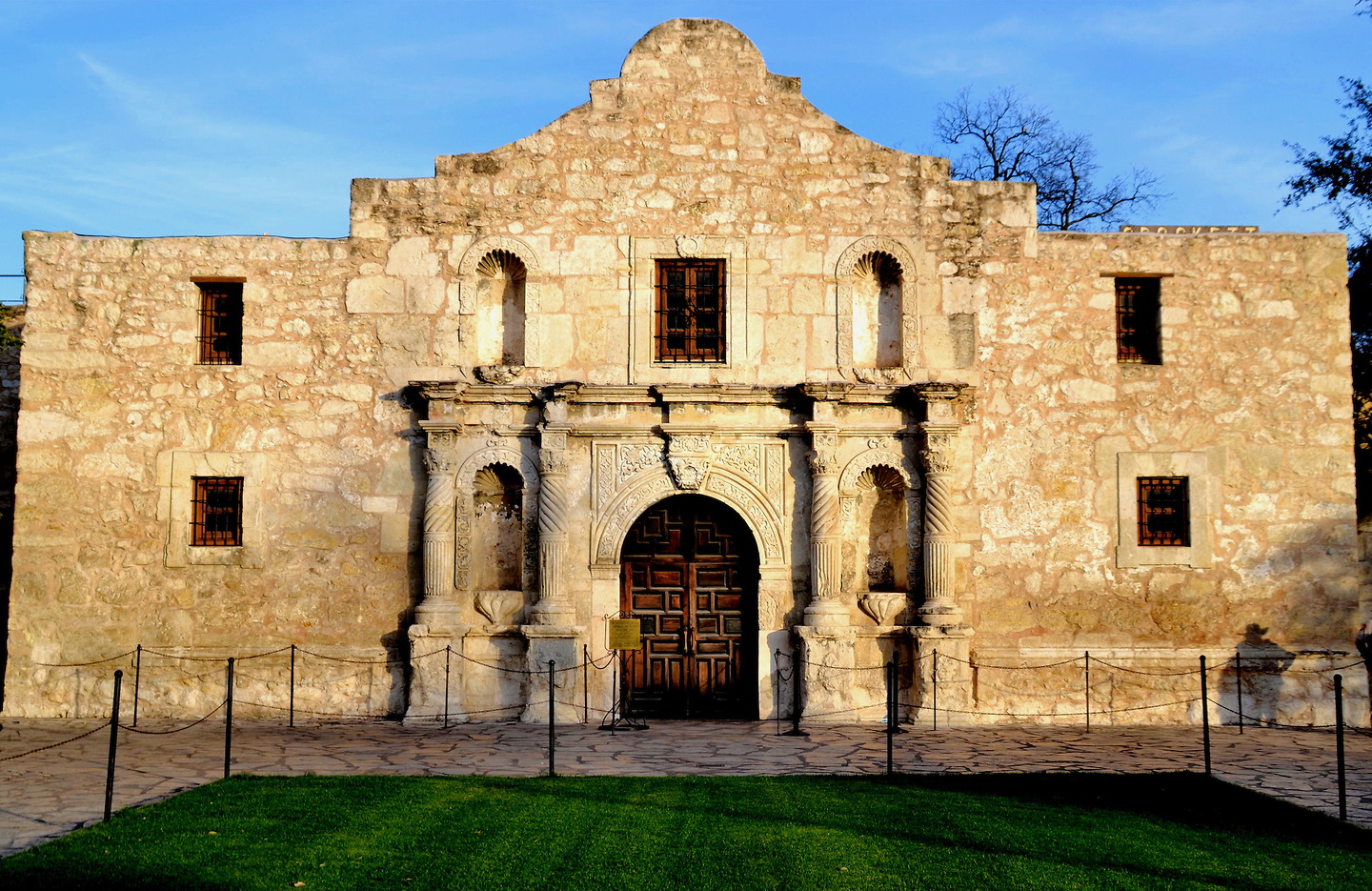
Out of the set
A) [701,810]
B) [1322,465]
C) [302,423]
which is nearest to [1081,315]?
[1322,465]

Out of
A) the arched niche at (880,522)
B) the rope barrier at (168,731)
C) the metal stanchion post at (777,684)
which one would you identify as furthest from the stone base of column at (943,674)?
the rope barrier at (168,731)

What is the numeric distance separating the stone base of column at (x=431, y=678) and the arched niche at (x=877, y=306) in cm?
531

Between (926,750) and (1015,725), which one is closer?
(926,750)

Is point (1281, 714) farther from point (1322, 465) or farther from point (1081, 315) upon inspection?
point (1081, 315)

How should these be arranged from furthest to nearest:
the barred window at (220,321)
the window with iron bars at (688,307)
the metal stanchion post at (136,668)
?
the barred window at (220,321)
the window with iron bars at (688,307)
the metal stanchion post at (136,668)

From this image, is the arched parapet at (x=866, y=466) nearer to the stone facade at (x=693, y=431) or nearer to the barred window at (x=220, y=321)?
the stone facade at (x=693, y=431)

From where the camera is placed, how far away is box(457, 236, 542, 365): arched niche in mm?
13469

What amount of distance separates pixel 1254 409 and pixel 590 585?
24.8 ft

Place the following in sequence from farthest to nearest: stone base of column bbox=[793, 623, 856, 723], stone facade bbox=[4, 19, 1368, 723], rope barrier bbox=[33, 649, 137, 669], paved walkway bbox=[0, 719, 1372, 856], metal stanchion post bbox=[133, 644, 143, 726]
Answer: rope barrier bbox=[33, 649, 137, 669]
stone facade bbox=[4, 19, 1368, 723]
metal stanchion post bbox=[133, 644, 143, 726]
stone base of column bbox=[793, 623, 856, 723]
paved walkway bbox=[0, 719, 1372, 856]

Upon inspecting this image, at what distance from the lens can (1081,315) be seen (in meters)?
Result: 13.4

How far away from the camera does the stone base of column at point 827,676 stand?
12.7m

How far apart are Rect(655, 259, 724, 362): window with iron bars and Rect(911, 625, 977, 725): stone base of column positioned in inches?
156

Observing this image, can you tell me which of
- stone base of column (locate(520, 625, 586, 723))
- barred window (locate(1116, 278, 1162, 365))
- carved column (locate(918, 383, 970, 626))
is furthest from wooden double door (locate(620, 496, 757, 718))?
barred window (locate(1116, 278, 1162, 365))

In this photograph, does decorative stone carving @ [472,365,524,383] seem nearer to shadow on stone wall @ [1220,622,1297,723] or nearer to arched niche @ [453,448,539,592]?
arched niche @ [453,448,539,592]
